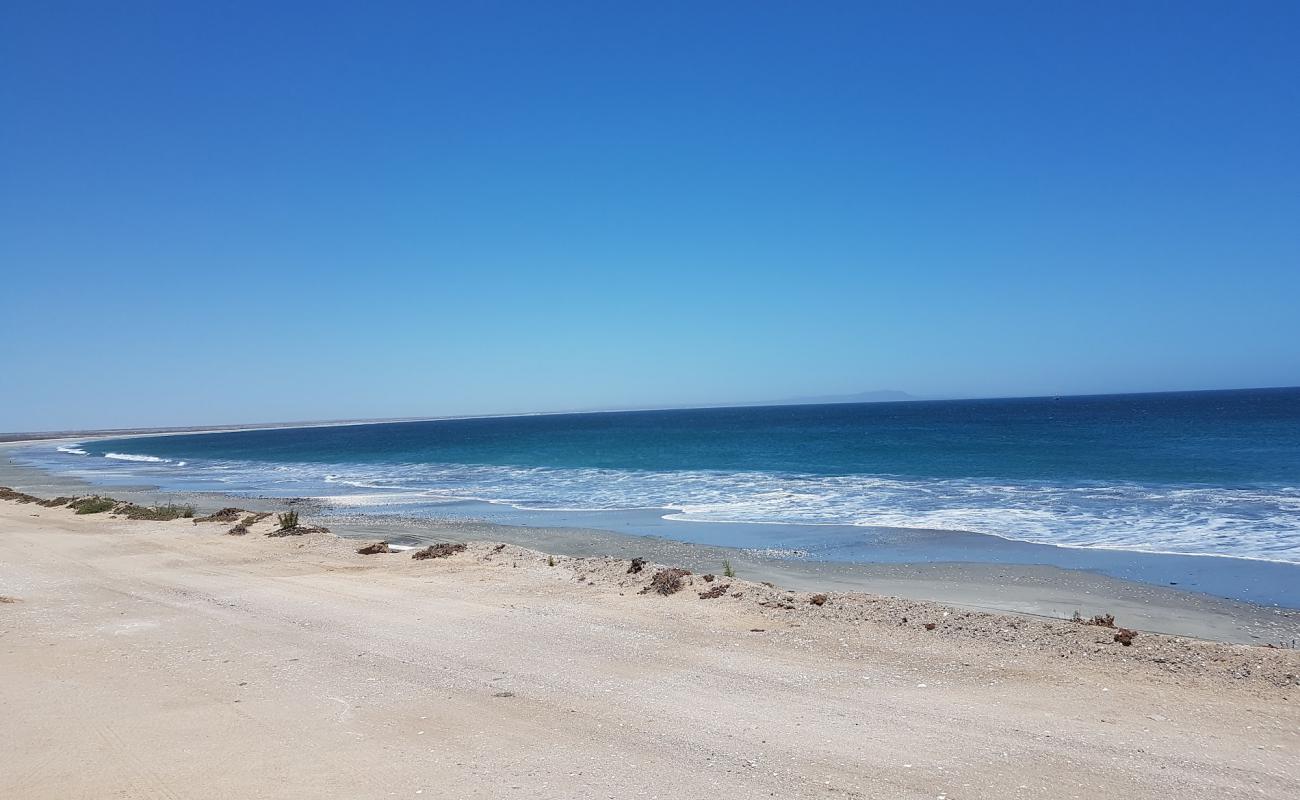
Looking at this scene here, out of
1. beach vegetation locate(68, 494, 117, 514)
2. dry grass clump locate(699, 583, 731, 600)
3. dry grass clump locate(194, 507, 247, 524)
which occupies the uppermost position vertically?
beach vegetation locate(68, 494, 117, 514)

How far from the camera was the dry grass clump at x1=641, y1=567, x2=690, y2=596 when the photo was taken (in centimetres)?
1166

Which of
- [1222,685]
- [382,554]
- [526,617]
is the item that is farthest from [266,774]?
[382,554]

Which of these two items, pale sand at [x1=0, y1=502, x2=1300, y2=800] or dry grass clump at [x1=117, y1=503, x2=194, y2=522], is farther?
dry grass clump at [x1=117, y1=503, x2=194, y2=522]

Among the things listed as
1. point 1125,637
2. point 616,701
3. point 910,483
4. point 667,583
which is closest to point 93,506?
point 667,583

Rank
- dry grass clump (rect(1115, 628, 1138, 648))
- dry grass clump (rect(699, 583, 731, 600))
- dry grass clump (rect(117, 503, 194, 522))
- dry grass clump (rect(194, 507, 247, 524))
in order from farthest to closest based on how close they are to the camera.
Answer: dry grass clump (rect(117, 503, 194, 522)) → dry grass clump (rect(194, 507, 247, 524)) → dry grass clump (rect(699, 583, 731, 600)) → dry grass clump (rect(1115, 628, 1138, 648))

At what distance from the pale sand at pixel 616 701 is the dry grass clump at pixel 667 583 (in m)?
0.23

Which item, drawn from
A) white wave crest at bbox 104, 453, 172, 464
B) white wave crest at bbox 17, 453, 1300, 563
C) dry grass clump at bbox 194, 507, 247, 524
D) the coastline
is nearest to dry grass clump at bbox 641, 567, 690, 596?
the coastline

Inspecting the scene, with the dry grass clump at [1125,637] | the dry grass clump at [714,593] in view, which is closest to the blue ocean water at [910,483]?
the dry grass clump at [1125,637]

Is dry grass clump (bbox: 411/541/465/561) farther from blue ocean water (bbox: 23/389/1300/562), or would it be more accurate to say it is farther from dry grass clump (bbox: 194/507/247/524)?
blue ocean water (bbox: 23/389/1300/562)

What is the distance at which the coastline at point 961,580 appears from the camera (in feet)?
34.7

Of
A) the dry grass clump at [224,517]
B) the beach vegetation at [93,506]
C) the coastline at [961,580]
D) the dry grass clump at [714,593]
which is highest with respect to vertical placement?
the beach vegetation at [93,506]

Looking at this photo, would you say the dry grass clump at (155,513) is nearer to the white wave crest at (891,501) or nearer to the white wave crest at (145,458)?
the white wave crest at (891,501)

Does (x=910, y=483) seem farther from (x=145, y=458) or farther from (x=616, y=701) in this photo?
(x=145, y=458)

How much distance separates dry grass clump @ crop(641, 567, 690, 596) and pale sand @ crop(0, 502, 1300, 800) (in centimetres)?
23
